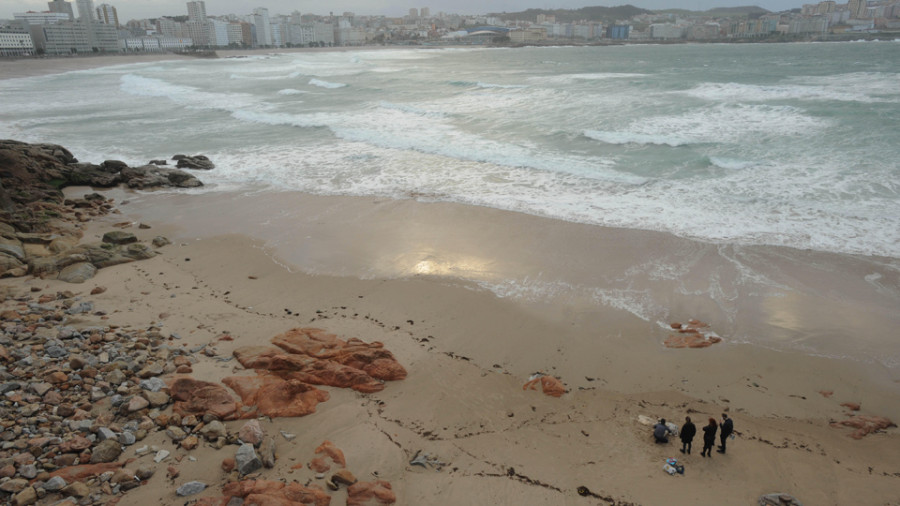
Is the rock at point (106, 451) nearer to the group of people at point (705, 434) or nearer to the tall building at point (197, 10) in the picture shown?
the group of people at point (705, 434)

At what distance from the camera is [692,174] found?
16750 millimetres

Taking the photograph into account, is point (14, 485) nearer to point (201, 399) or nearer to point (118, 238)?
point (201, 399)

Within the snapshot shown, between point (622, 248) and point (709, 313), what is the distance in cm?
286

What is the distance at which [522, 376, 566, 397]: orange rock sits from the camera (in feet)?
22.3

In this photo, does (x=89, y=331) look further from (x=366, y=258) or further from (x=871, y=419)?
(x=871, y=419)

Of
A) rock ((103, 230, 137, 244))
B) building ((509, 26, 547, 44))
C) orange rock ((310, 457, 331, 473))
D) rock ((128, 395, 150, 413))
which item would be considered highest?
building ((509, 26, 547, 44))

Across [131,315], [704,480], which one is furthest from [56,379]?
[704,480]

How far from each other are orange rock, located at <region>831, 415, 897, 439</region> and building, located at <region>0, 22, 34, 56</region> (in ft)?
442

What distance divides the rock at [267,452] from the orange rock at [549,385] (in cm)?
333

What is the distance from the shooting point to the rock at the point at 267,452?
16.7 feet

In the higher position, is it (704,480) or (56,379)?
(56,379)

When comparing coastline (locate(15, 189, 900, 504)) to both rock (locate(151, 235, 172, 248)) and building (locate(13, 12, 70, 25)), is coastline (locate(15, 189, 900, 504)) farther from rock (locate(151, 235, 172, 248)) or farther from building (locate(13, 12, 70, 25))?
building (locate(13, 12, 70, 25))

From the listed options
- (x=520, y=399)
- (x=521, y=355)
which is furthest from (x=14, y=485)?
(x=521, y=355)

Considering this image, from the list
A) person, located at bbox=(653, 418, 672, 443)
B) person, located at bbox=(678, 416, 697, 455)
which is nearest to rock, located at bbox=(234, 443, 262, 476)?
person, located at bbox=(653, 418, 672, 443)
